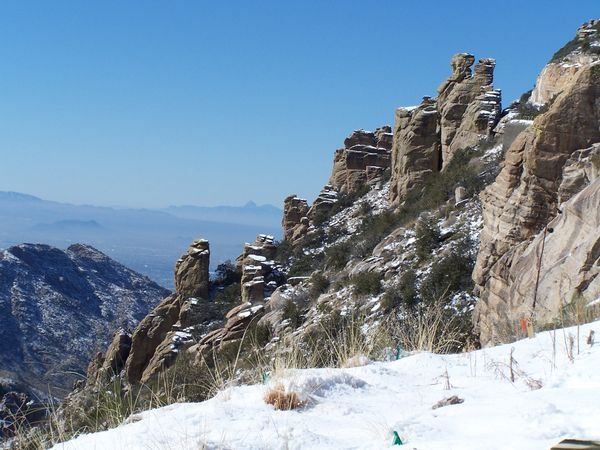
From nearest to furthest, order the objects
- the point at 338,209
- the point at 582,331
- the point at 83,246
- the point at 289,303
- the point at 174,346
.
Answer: the point at 582,331
the point at 289,303
the point at 174,346
the point at 338,209
the point at 83,246

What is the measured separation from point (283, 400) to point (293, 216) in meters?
38.6

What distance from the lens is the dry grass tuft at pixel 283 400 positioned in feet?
12.9

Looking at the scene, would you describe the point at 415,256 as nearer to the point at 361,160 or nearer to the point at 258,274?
the point at 258,274

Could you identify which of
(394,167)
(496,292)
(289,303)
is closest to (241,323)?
(289,303)

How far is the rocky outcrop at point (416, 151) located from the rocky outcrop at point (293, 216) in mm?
9134

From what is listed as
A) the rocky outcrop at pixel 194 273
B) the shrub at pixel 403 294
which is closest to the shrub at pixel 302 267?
the rocky outcrop at pixel 194 273

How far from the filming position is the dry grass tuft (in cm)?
393

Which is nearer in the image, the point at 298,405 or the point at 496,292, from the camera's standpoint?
the point at 298,405

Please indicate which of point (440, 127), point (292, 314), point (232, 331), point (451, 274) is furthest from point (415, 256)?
point (440, 127)

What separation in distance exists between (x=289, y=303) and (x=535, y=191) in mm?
14215

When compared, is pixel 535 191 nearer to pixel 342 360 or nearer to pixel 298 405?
pixel 342 360

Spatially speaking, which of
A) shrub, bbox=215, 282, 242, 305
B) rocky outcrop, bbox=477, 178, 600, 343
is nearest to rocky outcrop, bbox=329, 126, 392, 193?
shrub, bbox=215, 282, 242, 305

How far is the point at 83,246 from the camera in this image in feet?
292

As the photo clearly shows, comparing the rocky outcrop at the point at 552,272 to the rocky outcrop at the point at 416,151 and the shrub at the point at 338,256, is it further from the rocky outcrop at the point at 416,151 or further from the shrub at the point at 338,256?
the rocky outcrop at the point at 416,151
